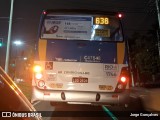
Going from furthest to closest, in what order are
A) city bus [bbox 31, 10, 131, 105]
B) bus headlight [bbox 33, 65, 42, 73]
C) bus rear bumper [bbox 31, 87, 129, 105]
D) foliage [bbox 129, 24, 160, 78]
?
foliage [bbox 129, 24, 160, 78] → bus headlight [bbox 33, 65, 42, 73] → city bus [bbox 31, 10, 131, 105] → bus rear bumper [bbox 31, 87, 129, 105]

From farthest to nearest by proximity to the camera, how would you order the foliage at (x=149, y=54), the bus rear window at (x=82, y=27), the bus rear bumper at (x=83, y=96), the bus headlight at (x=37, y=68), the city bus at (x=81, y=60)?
the foliage at (x=149, y=54), the bus rear window at (x=82, y=27), the bus headlight at (x=37, y=68), the city bus at (x=81, y=60), the bus rear bumper at (x=83, y=96)

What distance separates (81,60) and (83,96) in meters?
1.05

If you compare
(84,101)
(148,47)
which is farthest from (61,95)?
(148,47)

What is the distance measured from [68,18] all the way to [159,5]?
2388 centimetres

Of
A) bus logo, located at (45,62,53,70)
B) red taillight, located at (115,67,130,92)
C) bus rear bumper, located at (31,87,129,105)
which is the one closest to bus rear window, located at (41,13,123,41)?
bus logo, located at (45,62,53,70)

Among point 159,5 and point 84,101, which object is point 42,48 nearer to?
point 84,101

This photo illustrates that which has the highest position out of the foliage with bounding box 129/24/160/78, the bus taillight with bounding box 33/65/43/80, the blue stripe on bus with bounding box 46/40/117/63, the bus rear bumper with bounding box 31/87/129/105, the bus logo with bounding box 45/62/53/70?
the foliage with bounding box 129/24/160/78

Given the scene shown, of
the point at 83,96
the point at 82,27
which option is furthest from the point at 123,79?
the point at 82,27

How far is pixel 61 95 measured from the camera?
877 cm

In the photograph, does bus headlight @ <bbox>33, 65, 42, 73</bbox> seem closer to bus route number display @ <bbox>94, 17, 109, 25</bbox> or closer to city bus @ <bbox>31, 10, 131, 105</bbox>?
city bus @ <bbox>31, 10, 131, 105</bbox>

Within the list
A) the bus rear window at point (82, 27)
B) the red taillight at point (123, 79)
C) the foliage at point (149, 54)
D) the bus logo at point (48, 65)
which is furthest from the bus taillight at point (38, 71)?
the foliage at point (149, 54)

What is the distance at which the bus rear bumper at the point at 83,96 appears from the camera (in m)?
8.70

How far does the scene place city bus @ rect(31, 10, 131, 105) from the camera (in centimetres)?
880

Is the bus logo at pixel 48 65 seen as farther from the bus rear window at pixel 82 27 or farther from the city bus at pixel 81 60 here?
the bus rear window at pixel 82 27
